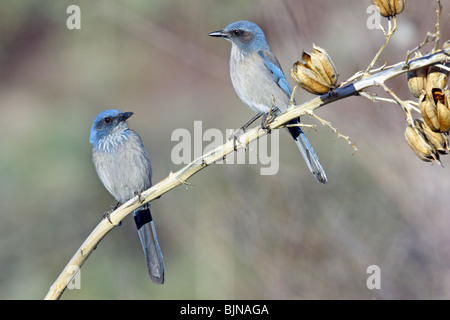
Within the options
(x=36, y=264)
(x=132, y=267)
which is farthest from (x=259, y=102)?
(x=36, y=264)

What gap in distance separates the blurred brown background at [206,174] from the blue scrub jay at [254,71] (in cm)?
71

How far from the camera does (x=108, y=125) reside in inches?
149

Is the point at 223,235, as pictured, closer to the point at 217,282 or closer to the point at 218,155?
the point at 217,282

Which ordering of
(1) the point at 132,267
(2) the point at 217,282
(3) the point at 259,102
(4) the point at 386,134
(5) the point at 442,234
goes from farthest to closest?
(1) the point at 132,267
(2) the point at 217,282
(4) the point at 386,134
(5) the point at 442,234
(3) the point at 259,102

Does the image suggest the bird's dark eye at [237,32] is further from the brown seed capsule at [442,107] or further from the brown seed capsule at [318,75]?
A: the brown seed capsule at [442,107]

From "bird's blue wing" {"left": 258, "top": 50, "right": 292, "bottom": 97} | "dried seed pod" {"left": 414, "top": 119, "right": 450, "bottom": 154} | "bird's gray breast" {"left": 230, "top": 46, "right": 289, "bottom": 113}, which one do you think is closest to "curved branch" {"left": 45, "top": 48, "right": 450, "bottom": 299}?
"dried seed pod" {"left": 414, "top": 119, "right": 450, "bottom": 154}

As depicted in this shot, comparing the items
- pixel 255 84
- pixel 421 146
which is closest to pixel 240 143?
pixel 421 146

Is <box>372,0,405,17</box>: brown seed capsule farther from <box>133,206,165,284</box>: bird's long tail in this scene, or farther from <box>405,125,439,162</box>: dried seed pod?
<box>133,206,165,284</box>: bird's long tail

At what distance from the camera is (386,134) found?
4.37 m

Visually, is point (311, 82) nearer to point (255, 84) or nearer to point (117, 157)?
point (255, 84)

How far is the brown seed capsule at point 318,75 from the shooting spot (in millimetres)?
A: 1709

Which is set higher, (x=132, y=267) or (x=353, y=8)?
(x=353, y=8)

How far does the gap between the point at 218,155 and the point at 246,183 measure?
320cm

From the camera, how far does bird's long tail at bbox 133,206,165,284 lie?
9.37 feet
